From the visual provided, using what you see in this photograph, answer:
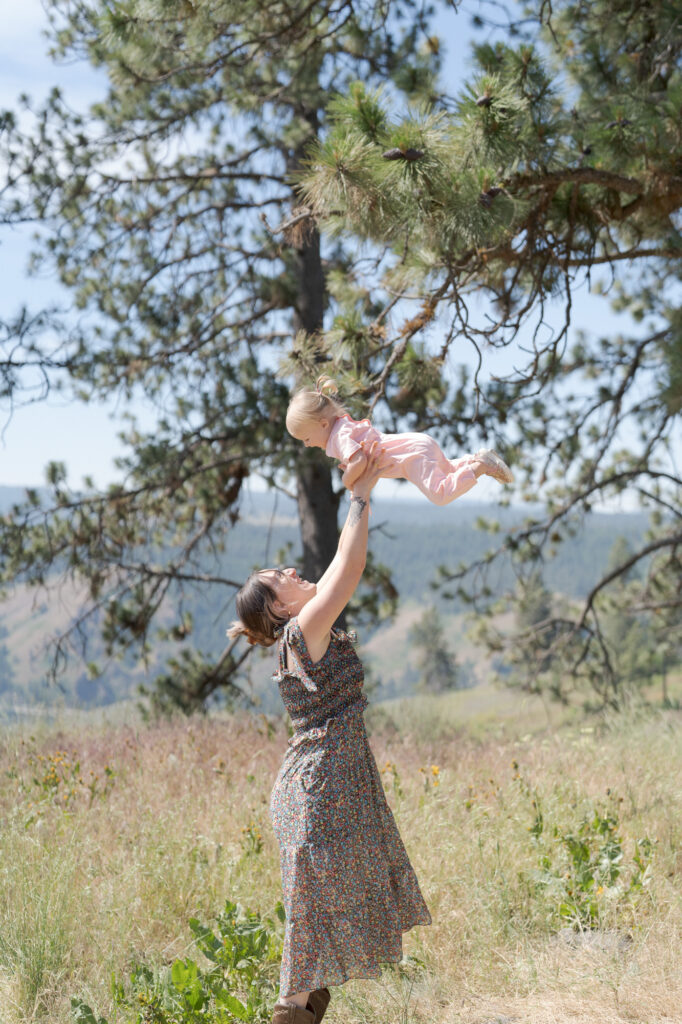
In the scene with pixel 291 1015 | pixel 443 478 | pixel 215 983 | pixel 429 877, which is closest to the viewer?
pixel 291 1015

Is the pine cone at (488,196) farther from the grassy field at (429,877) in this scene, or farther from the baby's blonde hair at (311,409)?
the grassy field at (429,877)

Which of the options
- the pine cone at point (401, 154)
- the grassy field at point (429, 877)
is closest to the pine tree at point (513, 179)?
the pine cone at point (401, 154)

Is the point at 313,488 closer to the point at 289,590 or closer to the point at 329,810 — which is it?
the point at 289,590

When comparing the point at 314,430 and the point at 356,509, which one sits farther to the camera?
the point at 314,430

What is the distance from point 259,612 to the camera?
3084 millimetres

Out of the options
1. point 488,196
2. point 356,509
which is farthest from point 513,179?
point 356,509

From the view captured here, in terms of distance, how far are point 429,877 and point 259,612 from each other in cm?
206

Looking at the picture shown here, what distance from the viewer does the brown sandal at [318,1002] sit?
2922 mm

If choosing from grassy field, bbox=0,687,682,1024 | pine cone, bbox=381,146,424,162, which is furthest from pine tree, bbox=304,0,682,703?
grassy field, bbox=0,687,682,1024

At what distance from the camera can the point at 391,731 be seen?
8.52m

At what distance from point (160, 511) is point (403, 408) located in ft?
8.89

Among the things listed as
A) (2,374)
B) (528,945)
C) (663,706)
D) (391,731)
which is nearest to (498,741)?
(391,731)

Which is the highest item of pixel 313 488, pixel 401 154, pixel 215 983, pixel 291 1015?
pixel 401 154

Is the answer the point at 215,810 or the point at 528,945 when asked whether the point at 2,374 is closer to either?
the point at 215,810
